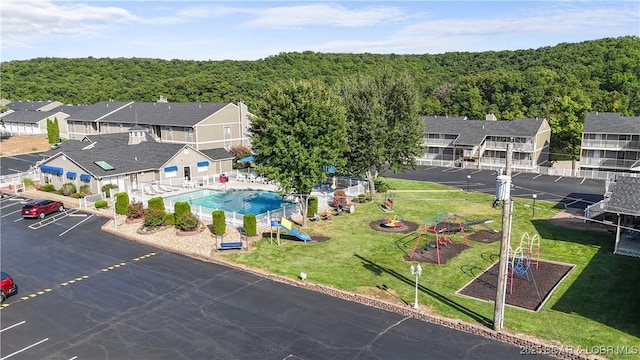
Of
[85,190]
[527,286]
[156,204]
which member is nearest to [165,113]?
[85,190]

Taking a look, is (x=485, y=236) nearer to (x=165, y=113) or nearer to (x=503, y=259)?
(x=503, y=259)

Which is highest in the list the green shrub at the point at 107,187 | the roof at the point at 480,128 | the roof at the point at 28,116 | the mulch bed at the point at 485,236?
the roof at the point at 28,116

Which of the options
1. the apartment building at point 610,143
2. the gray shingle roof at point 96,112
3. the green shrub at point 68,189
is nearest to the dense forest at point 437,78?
the apartment building at point 610,143

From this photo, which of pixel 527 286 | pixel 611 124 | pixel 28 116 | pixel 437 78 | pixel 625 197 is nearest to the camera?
pixel 527 286

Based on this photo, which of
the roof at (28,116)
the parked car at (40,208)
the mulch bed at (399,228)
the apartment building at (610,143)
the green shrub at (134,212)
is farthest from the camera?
the roof at (28,116)

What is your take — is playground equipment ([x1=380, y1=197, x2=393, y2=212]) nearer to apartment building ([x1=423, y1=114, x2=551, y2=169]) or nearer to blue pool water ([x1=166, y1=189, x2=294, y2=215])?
blue pool water ([x1=166, y1=189, x2=294, y2=215])

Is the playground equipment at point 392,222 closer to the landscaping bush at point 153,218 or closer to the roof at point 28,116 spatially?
the landscaping bush at point 153,218

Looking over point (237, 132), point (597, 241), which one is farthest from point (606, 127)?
point (237, 132)
